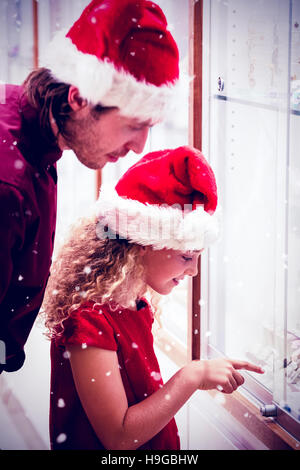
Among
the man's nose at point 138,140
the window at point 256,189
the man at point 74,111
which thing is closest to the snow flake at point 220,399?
the window at point 256,189

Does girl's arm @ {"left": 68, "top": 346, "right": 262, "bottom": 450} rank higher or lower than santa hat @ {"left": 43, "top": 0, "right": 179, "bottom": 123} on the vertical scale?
lower

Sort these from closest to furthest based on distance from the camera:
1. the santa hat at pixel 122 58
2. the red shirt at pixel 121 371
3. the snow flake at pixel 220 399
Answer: the santa hat at pixel 122 58, the red shirt at pixel 121 371, the snow flake at pixel 220 399

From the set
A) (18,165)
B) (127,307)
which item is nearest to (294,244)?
(127,307)

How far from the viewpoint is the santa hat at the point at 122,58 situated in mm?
670

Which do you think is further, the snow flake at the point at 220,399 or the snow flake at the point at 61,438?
the snow flake at the point at 220,399

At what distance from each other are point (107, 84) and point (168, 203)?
27cm

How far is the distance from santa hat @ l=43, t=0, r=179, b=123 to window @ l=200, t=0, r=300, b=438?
25 centimetres

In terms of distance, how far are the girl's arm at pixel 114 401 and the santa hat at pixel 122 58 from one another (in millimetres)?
509

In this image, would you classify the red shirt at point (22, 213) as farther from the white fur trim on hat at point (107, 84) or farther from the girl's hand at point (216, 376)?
the girl's hand at point (216, 376)

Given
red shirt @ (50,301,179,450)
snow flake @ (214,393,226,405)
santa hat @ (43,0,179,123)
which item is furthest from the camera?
snow flake @ (214,393,226,405)

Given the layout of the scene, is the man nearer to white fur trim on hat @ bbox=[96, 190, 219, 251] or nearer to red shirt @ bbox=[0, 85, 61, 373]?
red shirt @ bbox=[0, 85, 61, 373]

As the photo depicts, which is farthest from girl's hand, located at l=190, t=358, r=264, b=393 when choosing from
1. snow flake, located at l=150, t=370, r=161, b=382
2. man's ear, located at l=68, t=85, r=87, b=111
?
man's ear, located at l=68, t=85, r=87, b=111

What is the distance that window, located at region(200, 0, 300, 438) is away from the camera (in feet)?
2.79

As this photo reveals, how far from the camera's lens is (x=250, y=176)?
0.98 meters
